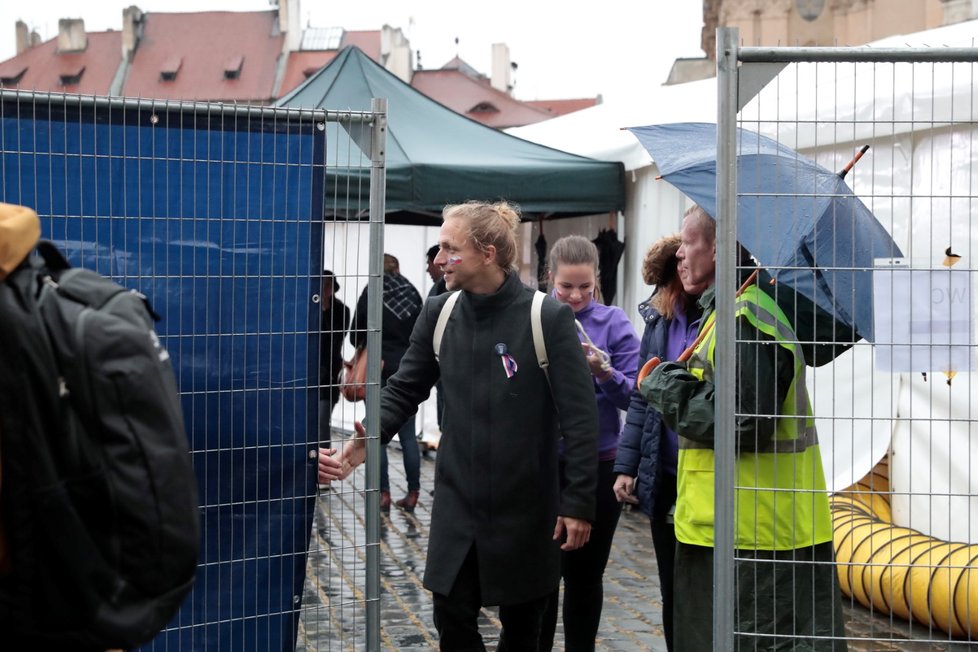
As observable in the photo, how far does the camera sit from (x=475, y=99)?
207 feet

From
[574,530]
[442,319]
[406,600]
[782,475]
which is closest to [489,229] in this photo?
[442,319]

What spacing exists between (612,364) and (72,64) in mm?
66494

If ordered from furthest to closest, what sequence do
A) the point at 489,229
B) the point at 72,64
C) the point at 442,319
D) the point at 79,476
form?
the point at 72,64 < the point at 442,319 < the point at 489,229 < the point at 79,476

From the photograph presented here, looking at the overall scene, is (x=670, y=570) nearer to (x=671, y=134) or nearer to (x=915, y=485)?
(x=671, y=134)

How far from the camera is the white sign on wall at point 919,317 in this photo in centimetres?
319

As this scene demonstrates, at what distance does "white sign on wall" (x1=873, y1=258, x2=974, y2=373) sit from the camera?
10.5 ft

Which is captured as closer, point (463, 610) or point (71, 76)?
point (463, 610)

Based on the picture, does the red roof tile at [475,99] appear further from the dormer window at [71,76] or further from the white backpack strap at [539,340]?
the white backpack strap at [539,340]

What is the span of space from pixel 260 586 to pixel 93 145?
1.45m

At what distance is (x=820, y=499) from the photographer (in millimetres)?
3400

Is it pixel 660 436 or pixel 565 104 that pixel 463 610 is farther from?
pixel 565 104

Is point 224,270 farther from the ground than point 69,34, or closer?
closer

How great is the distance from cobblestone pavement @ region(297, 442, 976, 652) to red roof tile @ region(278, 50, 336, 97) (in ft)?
194

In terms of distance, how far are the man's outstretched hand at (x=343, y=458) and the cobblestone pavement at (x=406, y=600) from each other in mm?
72
